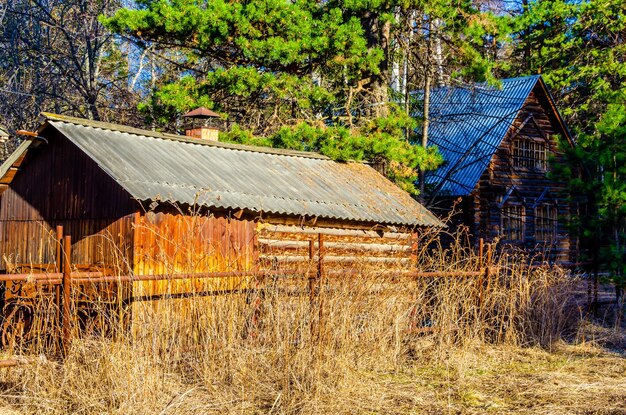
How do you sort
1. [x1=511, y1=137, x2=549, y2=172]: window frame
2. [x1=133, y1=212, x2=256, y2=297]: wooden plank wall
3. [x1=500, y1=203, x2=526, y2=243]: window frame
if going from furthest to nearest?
1. [x1=511, y1=137, x2=549, y2=172]: window frame
2. [x1=500, y1=203, x2=526, y2=243]: window frame
3. [x1=133, y1=212, x2=256, y2=297]: wooden plank wall

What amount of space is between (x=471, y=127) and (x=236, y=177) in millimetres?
14618

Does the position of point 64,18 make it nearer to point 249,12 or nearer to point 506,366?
point 249,12

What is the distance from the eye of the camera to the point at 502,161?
26.9m

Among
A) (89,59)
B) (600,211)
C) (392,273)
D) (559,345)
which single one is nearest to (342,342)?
(392,273)

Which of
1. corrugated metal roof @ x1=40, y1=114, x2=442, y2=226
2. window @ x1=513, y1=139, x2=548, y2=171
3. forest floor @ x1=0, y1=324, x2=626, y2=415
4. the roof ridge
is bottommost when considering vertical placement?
forest floor @ x1=0, y1=324, x2=626, y2=415

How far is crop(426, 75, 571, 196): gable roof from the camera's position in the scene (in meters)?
25.7

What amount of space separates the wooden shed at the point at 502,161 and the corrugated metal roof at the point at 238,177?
8.30m

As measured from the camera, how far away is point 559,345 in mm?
11883

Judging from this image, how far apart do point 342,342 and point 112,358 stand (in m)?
2.51

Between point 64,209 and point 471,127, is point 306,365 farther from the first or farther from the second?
point 471,127

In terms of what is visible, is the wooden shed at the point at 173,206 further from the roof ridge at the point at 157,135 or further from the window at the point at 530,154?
the window at the point at 530,154

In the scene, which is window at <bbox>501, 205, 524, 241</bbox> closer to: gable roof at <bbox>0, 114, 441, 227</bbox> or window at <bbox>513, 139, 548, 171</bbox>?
window at <bbox>513, 139, 548, 171</bbox>

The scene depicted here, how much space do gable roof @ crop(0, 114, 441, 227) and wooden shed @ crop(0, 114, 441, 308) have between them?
0.11 feet

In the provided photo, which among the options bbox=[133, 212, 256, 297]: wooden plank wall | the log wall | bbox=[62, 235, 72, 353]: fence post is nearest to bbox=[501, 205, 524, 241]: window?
the log wall
